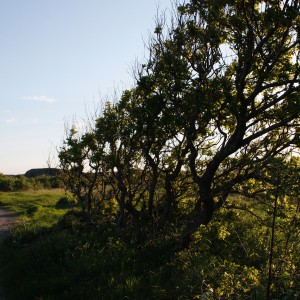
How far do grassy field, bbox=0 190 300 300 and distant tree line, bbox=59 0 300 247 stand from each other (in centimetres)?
93

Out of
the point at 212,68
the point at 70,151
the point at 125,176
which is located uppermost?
the point at 212,68

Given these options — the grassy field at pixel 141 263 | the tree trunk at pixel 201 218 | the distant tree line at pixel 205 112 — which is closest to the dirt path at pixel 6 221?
the grassy field at pixel 141 263

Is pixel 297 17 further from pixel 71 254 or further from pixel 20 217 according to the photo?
pixel 20 217

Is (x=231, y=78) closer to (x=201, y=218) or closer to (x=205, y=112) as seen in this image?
(x=205, y=112)

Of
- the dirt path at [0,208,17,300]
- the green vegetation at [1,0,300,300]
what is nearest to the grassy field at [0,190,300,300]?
the green vegetation at [1,0,300,300]

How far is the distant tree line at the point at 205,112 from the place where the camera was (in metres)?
8.51

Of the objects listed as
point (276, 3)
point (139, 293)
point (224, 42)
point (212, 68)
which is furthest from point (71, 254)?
point (276, 3)

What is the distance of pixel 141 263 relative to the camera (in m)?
9.62

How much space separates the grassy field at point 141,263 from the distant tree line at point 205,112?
931 millimetres

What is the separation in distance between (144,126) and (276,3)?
5.27 metres

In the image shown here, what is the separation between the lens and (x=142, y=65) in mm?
11062

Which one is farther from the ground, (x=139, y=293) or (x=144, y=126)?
(x=144, y=126)

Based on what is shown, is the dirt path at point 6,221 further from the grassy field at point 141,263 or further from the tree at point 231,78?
the tree at point 231,78

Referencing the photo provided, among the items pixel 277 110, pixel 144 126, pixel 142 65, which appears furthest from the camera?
pixel 144 126
